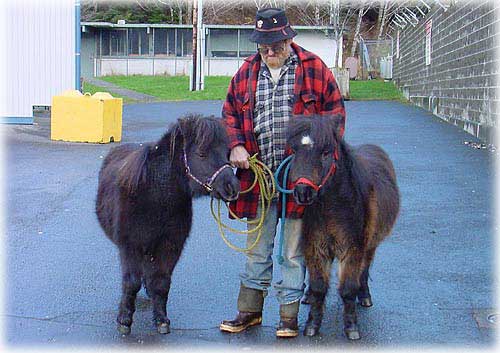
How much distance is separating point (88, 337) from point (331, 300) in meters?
2.11

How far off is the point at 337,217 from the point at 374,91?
3170 centimetres

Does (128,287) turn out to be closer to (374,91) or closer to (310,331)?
(310,331)

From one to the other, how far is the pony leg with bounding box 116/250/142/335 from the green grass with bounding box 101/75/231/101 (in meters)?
28.1

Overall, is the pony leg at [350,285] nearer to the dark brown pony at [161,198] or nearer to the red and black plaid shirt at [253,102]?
the red and black plaid shirt at [253,102]

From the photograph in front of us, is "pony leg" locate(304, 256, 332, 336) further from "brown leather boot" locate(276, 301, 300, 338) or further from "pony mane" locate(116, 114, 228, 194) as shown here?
"pony mane" locate(116, 114, 228, 194)

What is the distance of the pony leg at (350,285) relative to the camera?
221 inches

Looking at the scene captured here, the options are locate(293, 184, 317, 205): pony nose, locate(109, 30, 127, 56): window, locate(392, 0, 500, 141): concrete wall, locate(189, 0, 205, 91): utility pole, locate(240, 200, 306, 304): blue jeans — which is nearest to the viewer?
locate(293, 184, 317, 205): pony nose

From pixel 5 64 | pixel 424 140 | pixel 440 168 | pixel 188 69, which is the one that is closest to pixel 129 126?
pixel 5 64

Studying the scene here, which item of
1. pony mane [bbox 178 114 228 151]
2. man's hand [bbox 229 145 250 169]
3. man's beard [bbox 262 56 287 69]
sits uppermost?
man's beard [bbox 262 56 287 69]

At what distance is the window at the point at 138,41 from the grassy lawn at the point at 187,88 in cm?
340

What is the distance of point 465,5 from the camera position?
62.5 feet

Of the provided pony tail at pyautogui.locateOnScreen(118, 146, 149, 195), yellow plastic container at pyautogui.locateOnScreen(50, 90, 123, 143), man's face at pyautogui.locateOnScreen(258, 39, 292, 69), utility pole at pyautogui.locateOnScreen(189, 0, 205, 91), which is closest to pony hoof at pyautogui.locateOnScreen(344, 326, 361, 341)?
pony tail at pyautogui.locateOnScreen(118, 146, 149, 195)

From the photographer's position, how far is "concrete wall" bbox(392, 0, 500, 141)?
15305 mm

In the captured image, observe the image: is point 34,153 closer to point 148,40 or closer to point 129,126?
point 129,126
